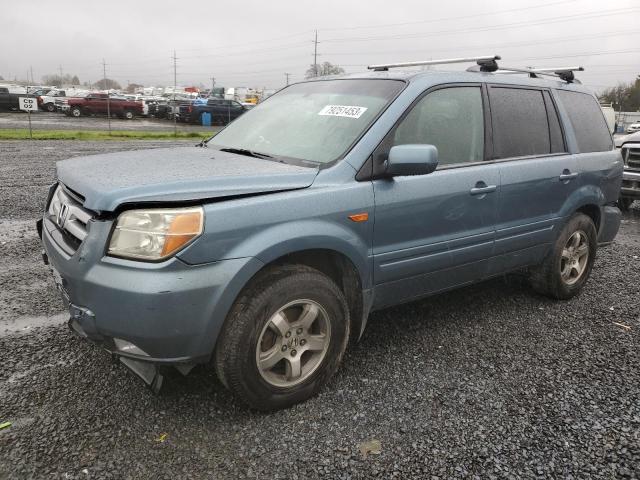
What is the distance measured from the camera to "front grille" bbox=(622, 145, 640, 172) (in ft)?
28.2

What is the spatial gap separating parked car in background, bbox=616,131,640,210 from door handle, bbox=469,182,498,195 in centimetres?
584

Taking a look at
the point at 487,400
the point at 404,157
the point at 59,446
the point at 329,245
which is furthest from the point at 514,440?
the point at 59,446

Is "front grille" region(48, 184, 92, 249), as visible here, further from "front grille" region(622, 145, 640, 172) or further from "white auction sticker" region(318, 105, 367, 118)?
"front grille" region(622, 145, 640, 172)

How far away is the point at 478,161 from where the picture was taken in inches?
146

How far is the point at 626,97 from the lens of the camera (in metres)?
68.2

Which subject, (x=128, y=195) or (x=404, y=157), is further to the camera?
(x=404, y=157)

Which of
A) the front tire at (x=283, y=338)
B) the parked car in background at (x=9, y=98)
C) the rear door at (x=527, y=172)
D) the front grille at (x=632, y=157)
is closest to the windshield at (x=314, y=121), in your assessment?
the front tire at (x=283, y=338)

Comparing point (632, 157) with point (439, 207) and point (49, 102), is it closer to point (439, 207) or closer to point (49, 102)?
point (439, 207)

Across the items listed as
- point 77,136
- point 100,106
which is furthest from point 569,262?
point 100,106

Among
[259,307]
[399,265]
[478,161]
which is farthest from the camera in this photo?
[478,161]

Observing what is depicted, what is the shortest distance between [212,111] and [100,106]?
28.5ft

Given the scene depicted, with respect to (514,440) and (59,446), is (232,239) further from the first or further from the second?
(514,440)

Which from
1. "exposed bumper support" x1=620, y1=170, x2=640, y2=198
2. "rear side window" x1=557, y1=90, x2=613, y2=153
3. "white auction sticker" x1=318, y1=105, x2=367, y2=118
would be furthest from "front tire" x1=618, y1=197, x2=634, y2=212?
"white auction sticker" x1=318, y1=105, x2=367, y2=118

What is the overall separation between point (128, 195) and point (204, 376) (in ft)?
4.27
